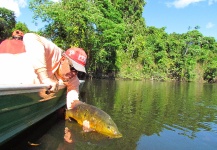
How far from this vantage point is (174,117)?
8.43 meters

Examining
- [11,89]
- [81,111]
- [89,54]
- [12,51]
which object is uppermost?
[89,54]

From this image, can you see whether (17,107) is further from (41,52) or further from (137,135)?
(137,135)

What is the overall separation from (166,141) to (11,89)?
361cm

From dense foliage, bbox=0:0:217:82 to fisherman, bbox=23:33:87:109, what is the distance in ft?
69.9

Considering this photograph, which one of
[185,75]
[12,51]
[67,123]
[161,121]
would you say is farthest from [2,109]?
[185,75]

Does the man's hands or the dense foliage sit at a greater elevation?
the dense foliage

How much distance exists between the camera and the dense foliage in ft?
89.8

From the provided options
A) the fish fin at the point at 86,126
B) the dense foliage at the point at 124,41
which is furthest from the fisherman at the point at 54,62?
the dense foliage at the point at 124,41

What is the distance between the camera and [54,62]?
5.29 m

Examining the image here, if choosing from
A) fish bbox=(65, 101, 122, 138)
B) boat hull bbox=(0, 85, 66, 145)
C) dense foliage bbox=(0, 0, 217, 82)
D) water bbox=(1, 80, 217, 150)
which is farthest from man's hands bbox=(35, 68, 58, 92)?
dense foliage bbox=(0, 0, 217, 82)

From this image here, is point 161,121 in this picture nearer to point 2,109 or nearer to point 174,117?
point 174,117

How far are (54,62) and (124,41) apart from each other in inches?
1674

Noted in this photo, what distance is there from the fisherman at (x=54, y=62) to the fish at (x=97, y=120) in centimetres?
49

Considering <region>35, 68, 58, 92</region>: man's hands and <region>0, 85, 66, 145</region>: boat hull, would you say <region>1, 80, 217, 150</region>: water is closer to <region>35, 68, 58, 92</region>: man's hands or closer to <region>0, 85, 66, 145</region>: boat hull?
<region>0, 85, 66, 145</region>: boat hull
